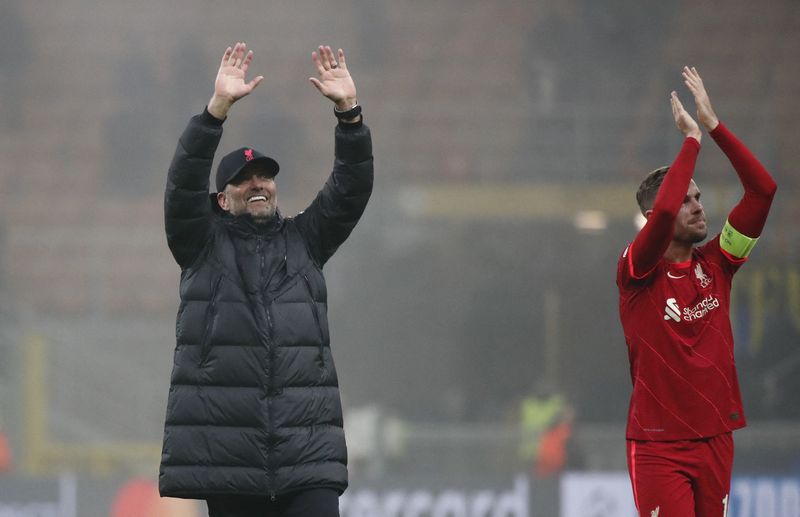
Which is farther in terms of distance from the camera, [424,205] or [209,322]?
[424,205]

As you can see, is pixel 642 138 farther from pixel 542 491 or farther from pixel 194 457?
pixel 194 457

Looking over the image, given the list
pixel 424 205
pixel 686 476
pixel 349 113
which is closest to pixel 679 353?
pixel 686 476

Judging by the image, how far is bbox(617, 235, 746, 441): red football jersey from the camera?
2.91 meters

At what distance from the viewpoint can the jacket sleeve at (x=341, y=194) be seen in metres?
2.94

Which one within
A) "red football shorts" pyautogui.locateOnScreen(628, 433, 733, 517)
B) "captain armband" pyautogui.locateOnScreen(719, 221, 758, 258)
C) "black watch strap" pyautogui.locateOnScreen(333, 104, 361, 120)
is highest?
"black watch strap" pyautogui.locateOnScreen(333, 104, 361, 120)

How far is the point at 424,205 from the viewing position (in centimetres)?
721

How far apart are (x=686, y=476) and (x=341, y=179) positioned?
1062 mm

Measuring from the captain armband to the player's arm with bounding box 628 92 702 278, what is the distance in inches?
8.2

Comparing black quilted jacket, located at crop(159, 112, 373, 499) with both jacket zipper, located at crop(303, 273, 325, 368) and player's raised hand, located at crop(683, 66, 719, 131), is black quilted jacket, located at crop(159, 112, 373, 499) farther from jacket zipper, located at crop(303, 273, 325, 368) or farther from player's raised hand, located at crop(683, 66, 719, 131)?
player's raised hand, located at crop(683, 66, 719, 131)

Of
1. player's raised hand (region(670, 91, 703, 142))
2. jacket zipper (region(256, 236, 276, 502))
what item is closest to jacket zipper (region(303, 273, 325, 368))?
jacket zipper (region(256, 236, 276, 502))

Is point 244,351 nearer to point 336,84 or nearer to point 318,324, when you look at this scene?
point 318,324

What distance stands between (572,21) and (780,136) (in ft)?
4.61

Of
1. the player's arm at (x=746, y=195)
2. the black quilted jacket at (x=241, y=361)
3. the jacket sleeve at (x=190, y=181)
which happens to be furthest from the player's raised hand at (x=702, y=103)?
the jacket sleeve at (x=190, y=181)

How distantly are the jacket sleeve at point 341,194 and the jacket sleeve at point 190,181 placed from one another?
0.87ft
